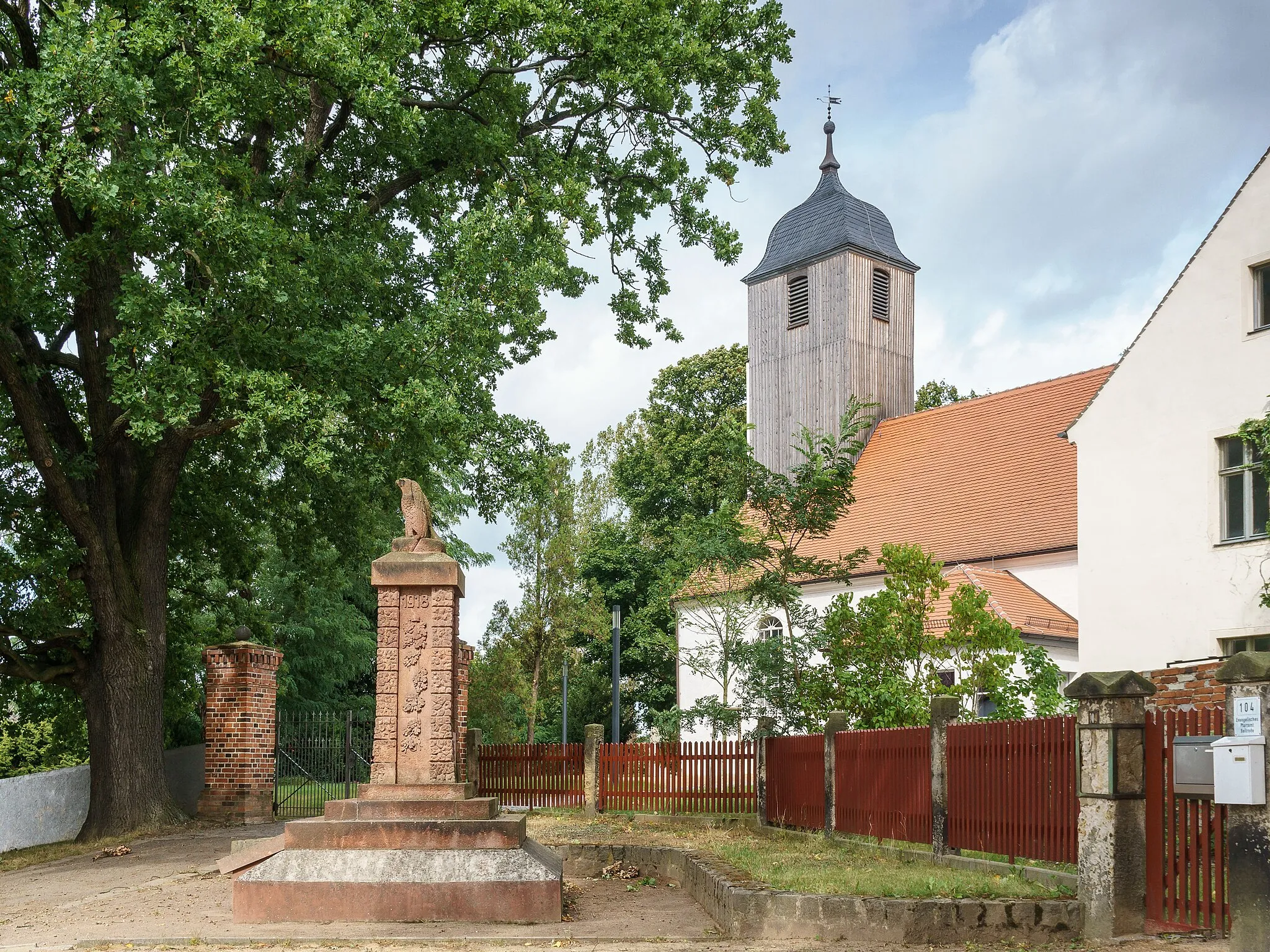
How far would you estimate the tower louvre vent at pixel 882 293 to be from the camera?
133ft

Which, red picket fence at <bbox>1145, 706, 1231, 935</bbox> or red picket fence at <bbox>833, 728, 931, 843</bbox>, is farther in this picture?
red picket fence at <bbox>833, 728, 931, 843</bbox>

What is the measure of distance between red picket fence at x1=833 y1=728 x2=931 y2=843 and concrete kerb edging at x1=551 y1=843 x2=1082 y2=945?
3785 millimetres

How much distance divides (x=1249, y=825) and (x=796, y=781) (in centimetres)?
995

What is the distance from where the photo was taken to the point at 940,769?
12.6 meters

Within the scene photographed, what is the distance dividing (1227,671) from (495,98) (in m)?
14.0

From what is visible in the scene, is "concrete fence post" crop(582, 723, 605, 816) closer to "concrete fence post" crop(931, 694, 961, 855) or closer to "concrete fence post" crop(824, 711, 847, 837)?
"concrete fence post" crop(824, 711, 847, 837)

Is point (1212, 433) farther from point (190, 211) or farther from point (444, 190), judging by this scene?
point (190, 211)

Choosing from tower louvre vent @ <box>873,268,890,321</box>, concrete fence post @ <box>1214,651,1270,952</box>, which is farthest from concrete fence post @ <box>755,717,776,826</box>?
tower louvre vent @ <box>873,268,890,321</box>

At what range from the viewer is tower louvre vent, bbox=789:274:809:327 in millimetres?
40969

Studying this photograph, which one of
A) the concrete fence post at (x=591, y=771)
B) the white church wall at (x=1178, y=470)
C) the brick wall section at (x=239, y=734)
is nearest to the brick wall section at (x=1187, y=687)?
the white church wall at (x=1178, y=470)

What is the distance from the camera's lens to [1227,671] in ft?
26.2

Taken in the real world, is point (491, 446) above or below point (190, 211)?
below

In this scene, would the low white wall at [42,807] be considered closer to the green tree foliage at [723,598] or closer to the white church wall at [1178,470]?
the green tree foliage at [723,598]

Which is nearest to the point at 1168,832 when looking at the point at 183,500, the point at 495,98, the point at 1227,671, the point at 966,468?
the point at 1227,671
